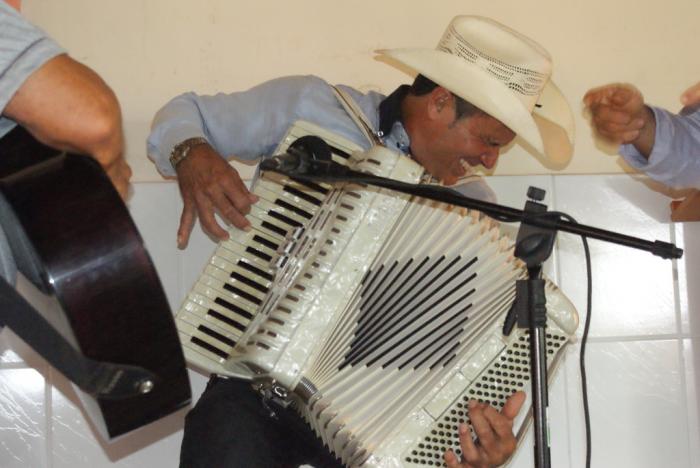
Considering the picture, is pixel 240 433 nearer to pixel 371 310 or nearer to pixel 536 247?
pixel 371 310

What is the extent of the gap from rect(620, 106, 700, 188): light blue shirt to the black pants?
2.79ft

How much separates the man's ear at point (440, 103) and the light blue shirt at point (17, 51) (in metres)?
0.98

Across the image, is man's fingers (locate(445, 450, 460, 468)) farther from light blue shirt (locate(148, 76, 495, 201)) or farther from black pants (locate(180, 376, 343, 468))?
light blue shirt (locate(148, 76, 495, 201))

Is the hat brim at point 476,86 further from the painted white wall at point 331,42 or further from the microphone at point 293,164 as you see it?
the microphone at point 293,164

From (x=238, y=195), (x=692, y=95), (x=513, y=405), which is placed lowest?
(x=513, y=405)

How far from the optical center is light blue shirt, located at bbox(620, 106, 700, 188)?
2207 millimetres

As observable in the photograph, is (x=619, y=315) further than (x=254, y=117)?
Yes

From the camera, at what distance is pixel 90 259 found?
1.41 metres

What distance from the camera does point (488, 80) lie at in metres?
2.10

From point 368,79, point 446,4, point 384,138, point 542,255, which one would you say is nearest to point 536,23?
point 446,4

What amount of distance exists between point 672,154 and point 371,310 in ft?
2.42

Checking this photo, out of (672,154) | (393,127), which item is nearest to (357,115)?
(393,127)

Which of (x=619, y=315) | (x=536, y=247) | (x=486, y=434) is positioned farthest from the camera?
(x=619, y=315)

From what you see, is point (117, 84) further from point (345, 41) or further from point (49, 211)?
point (49, 211)
